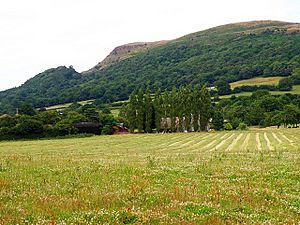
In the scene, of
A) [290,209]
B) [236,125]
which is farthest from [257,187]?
[236,125]

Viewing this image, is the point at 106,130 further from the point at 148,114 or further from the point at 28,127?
the point at 28,127

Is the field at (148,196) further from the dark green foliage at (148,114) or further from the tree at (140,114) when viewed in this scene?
the dark green foliage at (148,114)

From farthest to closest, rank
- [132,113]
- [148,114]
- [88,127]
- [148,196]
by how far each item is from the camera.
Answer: [88,127], [148,114], [132,113], [148,196]

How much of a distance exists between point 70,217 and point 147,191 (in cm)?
451

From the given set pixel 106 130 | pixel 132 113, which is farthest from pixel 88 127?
pixel 132 113

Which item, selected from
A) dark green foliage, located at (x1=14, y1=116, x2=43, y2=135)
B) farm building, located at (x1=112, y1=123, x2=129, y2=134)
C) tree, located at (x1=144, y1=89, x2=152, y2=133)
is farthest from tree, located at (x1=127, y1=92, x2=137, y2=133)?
dark green foliage, located at (x1=14, y1=116, x2=43, y2=135)

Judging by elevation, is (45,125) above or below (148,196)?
above

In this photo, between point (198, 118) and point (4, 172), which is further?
→ point (198, 118)

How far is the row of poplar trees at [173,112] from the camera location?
12256cm

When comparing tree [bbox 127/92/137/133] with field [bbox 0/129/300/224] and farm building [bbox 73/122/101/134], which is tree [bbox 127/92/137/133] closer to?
farm building [bbox 73/122/101/134]

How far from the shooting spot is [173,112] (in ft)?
405

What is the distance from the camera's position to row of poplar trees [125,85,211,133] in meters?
123

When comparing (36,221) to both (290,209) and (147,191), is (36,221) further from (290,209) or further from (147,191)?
(290,209)

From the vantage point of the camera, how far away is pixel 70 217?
10.8 m
